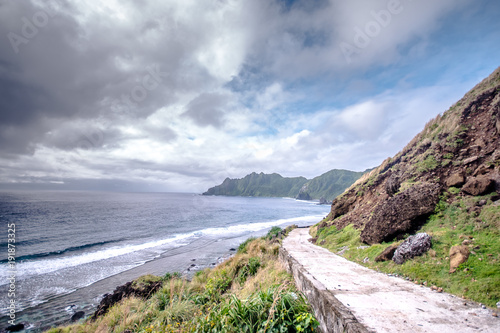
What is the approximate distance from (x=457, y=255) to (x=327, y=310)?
3.93 meters

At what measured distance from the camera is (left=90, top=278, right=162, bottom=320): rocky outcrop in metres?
9.79

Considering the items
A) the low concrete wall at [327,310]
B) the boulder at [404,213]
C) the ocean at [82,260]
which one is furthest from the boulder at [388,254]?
the ocean at [82,260]

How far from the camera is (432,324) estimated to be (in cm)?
328

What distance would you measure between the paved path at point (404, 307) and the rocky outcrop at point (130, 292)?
922cm

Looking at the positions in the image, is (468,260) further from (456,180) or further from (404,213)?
(456,180)

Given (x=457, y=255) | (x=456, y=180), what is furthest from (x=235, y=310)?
(x=456, y=180)

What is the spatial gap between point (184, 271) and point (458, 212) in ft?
57.1

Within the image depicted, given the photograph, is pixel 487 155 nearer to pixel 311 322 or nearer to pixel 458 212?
pixel 458 212

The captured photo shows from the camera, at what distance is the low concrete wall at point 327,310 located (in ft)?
9.82

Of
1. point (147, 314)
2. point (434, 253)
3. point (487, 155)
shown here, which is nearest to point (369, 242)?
point (434, 253)

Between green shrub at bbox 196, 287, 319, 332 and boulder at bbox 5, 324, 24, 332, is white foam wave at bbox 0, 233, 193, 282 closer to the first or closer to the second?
boulder at bbox 5, 324, 24, 332

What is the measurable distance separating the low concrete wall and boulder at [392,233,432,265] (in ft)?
10.5

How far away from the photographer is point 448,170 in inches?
329

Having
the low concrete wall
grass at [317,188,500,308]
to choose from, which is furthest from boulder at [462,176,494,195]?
the low concrete wall
